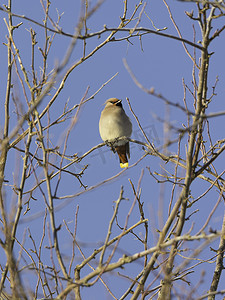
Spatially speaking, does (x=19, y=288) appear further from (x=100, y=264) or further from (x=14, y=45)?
(x=14, y=45)

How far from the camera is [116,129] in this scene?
591 cm

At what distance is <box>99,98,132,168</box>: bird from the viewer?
5.92 meters

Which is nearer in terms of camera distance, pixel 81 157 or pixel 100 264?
pixel 100 264

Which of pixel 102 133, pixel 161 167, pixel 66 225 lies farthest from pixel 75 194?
pixel 102 133

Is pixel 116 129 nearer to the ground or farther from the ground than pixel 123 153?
farther from the ground

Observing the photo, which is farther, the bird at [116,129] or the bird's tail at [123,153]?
the bird's tail at [123,153]

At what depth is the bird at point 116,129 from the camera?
5918 millimetres

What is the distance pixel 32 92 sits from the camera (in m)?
3.07

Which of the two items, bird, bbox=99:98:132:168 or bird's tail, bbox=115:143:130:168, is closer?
bird, bbox=99:98:132:168

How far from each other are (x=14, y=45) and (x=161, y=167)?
4.66ft

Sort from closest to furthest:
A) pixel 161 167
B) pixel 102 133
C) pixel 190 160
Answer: pixel 190 160 < pixel 161 167 < pixel 102 133

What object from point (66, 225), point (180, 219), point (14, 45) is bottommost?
point (180, 219)

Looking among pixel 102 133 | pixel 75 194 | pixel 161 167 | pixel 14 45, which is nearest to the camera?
pixel 75 194

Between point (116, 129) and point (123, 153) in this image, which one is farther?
point (123, 153)
